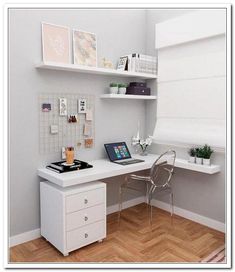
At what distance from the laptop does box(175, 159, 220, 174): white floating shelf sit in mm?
462

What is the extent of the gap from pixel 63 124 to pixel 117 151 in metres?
0.73

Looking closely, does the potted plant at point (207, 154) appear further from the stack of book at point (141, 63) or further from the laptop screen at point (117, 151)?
the stack of book at point (141, 63)

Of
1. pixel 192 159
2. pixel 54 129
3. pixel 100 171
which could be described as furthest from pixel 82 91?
pixel 192 159

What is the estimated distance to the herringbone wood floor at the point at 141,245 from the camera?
2.30 metres

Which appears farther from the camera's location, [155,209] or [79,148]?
[155,209]

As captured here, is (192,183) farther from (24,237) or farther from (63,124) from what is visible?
(24,237)

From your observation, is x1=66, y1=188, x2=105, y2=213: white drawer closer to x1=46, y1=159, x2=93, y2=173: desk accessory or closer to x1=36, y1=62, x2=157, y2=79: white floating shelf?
x1=46, y1=159, x2=93, y2=173: desk accessory

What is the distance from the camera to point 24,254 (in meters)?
2.35

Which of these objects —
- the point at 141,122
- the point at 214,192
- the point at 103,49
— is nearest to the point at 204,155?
the point at 214,192

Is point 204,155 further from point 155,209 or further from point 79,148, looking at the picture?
Answer: point 79,148

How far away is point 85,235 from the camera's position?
2402 millimetres

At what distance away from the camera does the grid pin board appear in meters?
2.62

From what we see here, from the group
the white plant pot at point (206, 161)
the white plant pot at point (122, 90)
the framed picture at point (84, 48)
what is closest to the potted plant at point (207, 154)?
the white plant pot at point (206, 161)
